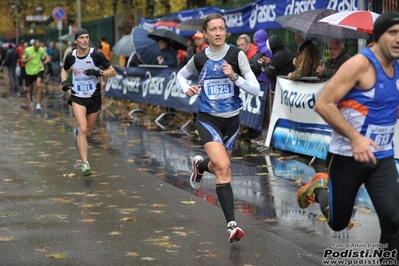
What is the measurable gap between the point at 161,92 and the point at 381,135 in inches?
597

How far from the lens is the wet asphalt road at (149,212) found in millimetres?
7012

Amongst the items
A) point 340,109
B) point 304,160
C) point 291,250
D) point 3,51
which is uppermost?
point 340,109

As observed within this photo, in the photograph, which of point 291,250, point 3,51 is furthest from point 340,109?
point 3,51

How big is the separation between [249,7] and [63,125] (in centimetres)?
506

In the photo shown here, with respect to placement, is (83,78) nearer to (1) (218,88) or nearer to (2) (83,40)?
(2) (83,40)

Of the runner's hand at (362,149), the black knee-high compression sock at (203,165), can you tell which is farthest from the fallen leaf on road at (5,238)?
the runner's hand at (362,149)

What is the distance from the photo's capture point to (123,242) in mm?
7445

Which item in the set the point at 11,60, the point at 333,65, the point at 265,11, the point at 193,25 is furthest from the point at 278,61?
the point at 11,60

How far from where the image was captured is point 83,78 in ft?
39.1

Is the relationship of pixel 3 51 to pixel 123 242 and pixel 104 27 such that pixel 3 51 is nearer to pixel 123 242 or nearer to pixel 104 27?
pixel 104 27

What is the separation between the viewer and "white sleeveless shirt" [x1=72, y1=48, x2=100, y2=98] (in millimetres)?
11867

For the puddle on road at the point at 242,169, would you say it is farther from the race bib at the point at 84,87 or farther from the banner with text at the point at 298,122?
the race bib at the point at 84,87

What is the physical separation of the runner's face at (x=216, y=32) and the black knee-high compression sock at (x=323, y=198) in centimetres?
201

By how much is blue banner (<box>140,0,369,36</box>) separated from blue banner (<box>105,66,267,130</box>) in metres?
1.99
